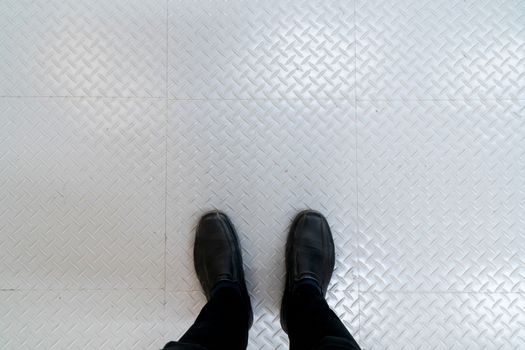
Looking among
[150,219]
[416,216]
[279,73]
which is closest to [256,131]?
[279,73]

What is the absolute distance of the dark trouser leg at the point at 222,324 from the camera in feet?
2.31

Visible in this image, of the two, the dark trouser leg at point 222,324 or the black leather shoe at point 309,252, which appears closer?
the dark trouser leg at point 222,324

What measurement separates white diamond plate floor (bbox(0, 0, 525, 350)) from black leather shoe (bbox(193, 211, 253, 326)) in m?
0.03

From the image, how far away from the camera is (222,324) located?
A: 77 centimetres

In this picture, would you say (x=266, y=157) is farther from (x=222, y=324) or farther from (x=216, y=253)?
(x=222, y=324)

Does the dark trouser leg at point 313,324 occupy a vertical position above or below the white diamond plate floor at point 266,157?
below

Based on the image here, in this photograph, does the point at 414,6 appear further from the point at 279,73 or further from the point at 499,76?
the point at 279,73

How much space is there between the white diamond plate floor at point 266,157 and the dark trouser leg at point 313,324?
0.28ft

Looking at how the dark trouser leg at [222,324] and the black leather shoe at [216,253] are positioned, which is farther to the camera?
the black leather shoe at [216,253]

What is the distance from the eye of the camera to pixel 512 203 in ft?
3.09

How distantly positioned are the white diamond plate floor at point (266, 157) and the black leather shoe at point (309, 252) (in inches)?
1.2

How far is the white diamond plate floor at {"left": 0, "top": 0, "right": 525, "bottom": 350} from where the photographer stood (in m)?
0.93

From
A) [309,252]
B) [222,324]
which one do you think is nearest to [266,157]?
[309,252]

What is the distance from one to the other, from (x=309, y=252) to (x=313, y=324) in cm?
20
